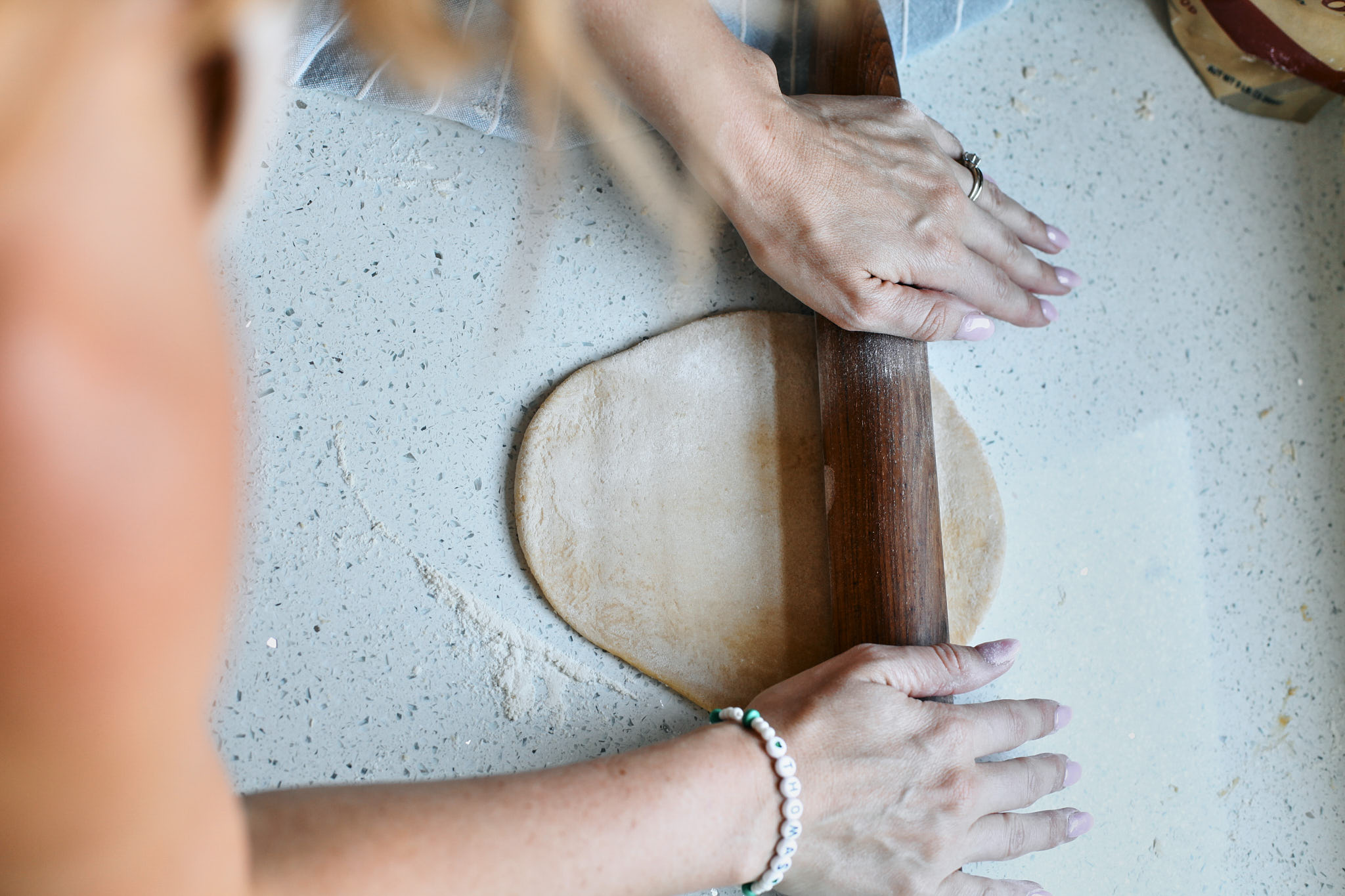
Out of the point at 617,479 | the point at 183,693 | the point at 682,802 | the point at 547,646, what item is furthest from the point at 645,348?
the point at 183,693

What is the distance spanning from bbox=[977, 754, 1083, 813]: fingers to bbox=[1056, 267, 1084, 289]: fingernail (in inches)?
19.1

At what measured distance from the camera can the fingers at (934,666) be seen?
0.76m

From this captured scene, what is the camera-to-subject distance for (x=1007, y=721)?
0.81 meters

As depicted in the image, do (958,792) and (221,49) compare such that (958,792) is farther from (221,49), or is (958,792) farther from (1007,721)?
(221,49)

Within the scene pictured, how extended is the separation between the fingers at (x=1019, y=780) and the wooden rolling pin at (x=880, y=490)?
0.38 ft

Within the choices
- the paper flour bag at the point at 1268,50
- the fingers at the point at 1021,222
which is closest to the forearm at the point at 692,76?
the fingers at the point at 1021,222

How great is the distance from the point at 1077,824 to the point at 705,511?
45 cm

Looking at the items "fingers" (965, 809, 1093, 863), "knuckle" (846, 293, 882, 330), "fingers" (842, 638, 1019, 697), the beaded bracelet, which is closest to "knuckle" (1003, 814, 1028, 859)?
"fingers" (965, 809, 1093, 863)

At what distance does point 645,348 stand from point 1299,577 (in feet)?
2.50

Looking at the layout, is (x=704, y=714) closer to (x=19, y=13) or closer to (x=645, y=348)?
(x=645, y=348)

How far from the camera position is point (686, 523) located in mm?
856

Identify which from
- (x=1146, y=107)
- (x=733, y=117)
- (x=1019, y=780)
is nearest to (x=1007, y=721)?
(x=1019, y=780)

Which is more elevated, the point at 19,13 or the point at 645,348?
the point at 19,13

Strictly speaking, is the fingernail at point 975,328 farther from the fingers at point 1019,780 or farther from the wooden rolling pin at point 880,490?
the fingers at point 1019,780
